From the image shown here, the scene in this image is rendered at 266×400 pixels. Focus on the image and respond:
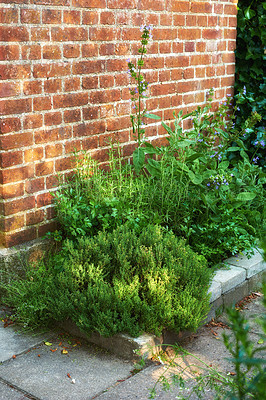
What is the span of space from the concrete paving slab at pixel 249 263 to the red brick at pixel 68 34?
191cm

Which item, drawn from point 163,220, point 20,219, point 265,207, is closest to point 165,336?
point 163,220

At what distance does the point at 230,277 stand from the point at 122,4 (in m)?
2.17

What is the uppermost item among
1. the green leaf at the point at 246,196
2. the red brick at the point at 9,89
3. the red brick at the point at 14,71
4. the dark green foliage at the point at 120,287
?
the red brick at the point at 14,71

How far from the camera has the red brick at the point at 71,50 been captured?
3466mm

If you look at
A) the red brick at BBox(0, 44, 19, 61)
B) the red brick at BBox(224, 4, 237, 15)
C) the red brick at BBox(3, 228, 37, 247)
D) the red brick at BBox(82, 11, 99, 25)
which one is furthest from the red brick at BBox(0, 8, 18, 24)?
the red brick at BBox(224, 4, 237, 15)

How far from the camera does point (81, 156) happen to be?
3748 millimetres

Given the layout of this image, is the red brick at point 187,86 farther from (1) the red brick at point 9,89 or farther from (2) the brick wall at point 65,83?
A: (1) the red brick at point 9,89

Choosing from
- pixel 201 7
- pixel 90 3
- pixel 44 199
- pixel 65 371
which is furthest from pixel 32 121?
pixel 201 7

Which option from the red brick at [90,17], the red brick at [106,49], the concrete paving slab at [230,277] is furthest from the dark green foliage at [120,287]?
the red brick at [90,17]

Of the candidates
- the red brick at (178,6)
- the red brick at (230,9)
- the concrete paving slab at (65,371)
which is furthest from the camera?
the red brick at (230,9)

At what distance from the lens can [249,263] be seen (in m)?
3.69

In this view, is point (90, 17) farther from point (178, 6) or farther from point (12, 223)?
point (12, 223)

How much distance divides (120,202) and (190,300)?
3.11 ft

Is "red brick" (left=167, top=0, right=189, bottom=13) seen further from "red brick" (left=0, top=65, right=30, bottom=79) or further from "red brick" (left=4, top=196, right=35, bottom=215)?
"red brick" (left=4, top=196, right=35, bottom=215)
